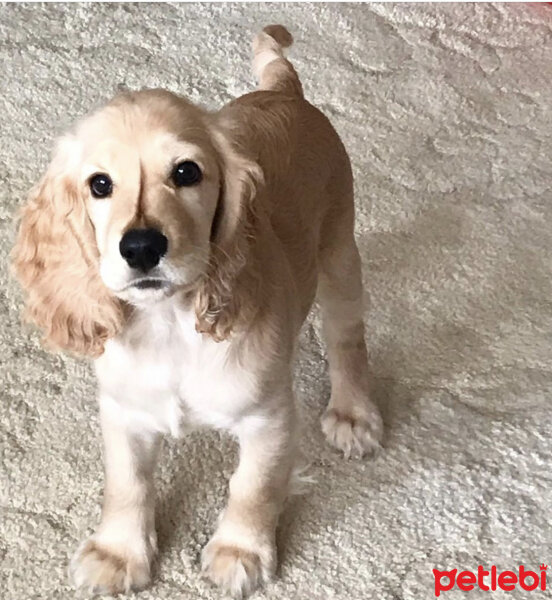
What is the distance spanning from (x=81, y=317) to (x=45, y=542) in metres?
0.45

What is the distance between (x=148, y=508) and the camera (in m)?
1.38

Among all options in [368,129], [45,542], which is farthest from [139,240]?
[368,129]

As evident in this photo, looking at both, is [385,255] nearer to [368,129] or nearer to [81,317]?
[368,129]

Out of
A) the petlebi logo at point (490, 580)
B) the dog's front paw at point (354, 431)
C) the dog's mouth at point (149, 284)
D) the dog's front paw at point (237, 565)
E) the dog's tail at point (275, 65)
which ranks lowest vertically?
the dog's front paw at point (237, 565)

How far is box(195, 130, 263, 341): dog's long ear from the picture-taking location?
42.9 inches

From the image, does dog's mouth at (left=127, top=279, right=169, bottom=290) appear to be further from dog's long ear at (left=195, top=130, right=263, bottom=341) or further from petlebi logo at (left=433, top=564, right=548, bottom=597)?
petlebi logo at (left=433, top=564, right=548, bottom=597)

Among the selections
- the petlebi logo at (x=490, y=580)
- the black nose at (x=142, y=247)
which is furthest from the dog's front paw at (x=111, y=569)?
the black nose at (x=142, y=247)

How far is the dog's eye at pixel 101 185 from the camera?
103 centimetres

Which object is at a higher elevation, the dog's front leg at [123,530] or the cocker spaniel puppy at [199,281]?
the cocker spaniel puppy at [199,281]

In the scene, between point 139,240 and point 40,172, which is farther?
point 40,172

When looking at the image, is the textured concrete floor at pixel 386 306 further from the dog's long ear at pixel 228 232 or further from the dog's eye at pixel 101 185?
the dog's eye at pixel 101 185

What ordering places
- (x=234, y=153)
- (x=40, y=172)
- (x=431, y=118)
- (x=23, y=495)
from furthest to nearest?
1. (x=431, y=118)
2. (x=40, y=172)
3. (x=23, y=495)
4. (x=234, y=153)

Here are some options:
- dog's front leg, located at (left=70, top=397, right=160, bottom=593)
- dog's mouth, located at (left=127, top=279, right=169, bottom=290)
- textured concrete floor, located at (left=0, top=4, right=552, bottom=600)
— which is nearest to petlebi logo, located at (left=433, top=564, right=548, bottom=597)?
textured concrete floor, located at (left=0, top=4, right=552, bottom=600)

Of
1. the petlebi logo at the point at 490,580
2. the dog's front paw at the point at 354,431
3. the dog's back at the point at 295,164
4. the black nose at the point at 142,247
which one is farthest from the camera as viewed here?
the dog's front paw at the point at 354,431
